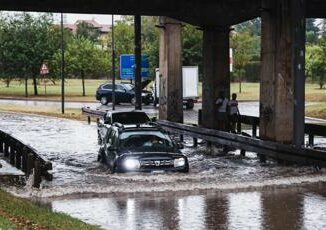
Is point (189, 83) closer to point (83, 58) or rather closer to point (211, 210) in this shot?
point (83, 58)

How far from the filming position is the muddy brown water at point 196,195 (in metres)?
12.0

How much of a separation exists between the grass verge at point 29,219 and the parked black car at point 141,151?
538 cm

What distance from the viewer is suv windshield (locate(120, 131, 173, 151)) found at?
1801 cm

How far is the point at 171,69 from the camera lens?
1321 inches

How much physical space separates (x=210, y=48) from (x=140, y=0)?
451 centimetres

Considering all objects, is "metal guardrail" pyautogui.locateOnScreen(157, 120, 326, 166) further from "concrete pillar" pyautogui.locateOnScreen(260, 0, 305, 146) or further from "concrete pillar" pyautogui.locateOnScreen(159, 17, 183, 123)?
"concrete pillar" pyautogui.locateOnScreen(159, 17, 183, 123)

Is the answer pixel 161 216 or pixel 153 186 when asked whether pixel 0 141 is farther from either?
pixel 161 216

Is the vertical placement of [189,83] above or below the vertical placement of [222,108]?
above

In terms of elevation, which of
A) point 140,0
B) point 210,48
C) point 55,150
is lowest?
point 55,150

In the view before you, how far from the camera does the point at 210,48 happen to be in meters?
29.4

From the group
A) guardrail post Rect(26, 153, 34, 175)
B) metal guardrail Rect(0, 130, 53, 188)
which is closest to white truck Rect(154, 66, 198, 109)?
metal guardrail Rect(0, 130, 53, 188)

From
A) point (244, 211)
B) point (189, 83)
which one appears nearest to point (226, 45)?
point (244, 211)

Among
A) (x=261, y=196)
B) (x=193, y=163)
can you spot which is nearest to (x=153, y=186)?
(x=261, y=196)

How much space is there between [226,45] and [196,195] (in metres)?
15.4
